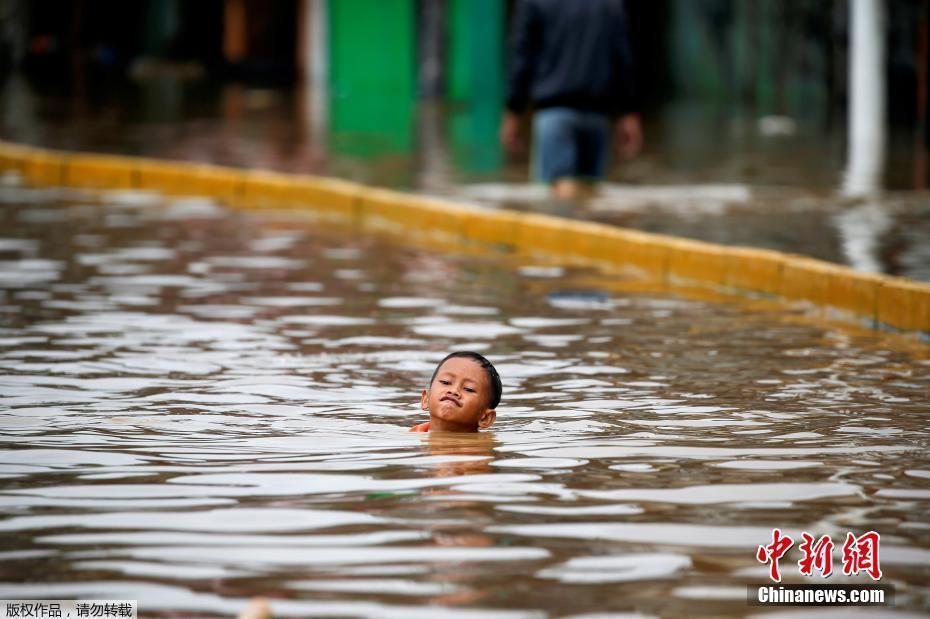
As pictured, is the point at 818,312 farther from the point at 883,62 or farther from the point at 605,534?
the point at 883,62

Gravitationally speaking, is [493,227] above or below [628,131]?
below

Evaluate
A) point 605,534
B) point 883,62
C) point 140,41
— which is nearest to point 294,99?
point 883,62

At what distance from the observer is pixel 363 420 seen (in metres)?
7.30

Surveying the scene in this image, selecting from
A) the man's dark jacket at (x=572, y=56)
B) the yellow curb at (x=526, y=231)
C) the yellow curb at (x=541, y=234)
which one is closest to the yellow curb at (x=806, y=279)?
the yellow curb at (x=526, y=231)

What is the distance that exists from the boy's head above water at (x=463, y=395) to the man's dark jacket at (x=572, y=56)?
8.03 m

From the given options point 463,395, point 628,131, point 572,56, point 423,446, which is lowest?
point 423,446

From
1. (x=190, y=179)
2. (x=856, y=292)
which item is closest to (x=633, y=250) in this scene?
(x=856, y=292)

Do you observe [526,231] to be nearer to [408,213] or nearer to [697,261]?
[408,213]

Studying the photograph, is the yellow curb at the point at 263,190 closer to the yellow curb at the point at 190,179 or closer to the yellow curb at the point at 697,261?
the yellow curb at the point at 190,179

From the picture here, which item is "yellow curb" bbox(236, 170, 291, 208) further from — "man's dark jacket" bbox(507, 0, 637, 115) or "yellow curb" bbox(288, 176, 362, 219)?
"man's dark jacket" bbox(507, 0, 637, 115)

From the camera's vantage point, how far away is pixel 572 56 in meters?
15.1

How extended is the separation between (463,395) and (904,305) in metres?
3.49

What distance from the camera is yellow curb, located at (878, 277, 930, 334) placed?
31.5ft

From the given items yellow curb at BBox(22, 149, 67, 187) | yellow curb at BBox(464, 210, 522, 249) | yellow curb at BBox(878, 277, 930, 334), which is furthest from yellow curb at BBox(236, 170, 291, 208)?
yellow curb at BBox(878, 277, 930, 334)
